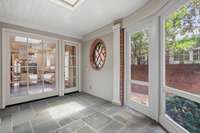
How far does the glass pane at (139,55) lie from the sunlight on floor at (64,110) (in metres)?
1.68

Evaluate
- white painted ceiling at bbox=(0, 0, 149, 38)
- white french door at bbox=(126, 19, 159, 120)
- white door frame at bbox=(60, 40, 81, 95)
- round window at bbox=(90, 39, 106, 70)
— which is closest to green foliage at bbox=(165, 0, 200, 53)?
white french door at bbox=(126, 19, 159, 120)

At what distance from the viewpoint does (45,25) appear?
3320mm

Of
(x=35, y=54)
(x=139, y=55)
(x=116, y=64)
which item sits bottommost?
(x=116, y=64)

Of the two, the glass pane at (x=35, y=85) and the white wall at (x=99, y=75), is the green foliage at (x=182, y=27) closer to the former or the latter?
the white wall at (x=99, y=75)

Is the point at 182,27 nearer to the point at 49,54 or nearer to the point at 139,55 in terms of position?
the point at 139,55

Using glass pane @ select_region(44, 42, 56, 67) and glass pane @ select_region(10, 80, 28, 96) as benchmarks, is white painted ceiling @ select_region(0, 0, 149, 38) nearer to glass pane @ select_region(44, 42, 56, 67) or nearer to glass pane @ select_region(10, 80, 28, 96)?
glass pane @ select_region(44, 42, 56, 67)

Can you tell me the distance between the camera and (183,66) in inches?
67.9

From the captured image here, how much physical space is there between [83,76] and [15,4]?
311 centimetres

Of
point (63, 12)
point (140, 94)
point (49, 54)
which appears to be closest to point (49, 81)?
point (49, 54)

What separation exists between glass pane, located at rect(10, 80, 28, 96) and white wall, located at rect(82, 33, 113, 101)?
6.82ft

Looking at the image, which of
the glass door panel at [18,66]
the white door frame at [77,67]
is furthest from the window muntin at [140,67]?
the glass door panel at [18,66]

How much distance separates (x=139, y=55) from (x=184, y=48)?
1043mm

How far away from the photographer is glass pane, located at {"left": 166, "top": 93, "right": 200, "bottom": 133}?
144 cm

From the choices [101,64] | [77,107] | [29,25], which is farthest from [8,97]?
[101,64]
